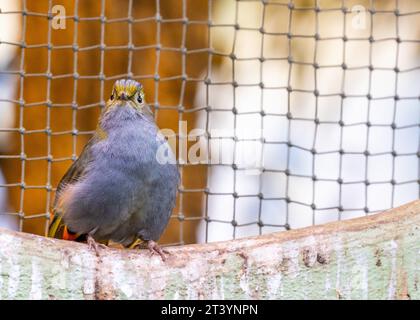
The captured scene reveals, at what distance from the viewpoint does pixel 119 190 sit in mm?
4555

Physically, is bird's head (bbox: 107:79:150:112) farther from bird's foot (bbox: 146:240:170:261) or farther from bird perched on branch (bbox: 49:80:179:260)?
bird's foot (bbox: 146:240:170:261)

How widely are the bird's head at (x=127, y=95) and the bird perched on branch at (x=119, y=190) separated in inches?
5.6

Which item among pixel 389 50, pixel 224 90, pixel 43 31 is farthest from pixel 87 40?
pixel 389 50

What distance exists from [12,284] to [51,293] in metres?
0.15

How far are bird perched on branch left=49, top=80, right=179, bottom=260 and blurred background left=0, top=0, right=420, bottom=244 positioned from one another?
41.5 inches

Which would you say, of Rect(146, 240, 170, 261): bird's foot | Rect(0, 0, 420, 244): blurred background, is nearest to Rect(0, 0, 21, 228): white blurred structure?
Rect(0, 0, 420, 244): blurred background

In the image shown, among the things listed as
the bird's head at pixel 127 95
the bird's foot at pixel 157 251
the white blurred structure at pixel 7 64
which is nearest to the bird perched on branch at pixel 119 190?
the bird's head at pixel 127 95

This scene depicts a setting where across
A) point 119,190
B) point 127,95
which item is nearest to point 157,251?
point 119,190

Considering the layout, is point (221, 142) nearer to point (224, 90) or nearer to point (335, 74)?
point (224, 90)

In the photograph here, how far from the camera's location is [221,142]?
5938mm

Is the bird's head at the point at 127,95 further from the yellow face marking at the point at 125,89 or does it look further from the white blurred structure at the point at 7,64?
the white blurred structure at the point at 7,64

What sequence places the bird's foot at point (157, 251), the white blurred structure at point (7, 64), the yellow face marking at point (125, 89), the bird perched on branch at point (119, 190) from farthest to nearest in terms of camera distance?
the white blurred structure at point (7, 64)
the yellow face marking at point (125, 89)
the bird perched on branch at point (119, 190)
the bird's foot at point (157, 251)

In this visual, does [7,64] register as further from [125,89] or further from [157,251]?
[157,251]

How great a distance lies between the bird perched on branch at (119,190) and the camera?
457 centimetres
